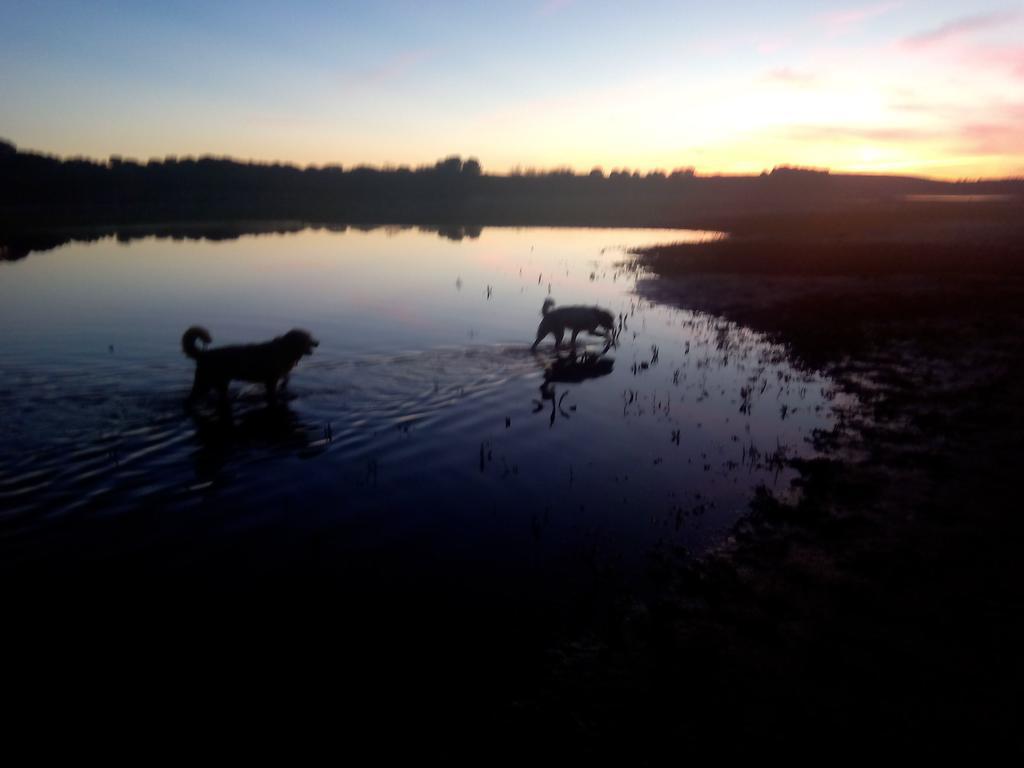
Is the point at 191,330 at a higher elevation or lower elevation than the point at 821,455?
higher

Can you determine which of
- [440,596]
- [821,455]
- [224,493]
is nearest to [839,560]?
[821,455]

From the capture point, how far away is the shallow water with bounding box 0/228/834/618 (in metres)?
8.23

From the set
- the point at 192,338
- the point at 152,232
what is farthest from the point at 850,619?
the point at 152,232

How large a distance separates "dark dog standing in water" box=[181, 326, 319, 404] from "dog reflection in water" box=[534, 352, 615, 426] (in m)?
5.96

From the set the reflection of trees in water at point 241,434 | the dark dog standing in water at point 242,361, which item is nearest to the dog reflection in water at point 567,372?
the reflection of trees in water at point 241,434

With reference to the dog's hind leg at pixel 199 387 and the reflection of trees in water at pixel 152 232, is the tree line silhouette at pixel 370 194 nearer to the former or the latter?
the reflection of trees in water at pixel 152 232

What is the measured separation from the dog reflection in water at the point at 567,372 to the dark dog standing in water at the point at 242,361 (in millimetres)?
5964

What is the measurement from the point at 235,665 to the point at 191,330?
30.0 ft

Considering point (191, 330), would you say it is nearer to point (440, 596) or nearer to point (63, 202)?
point (440, 596)

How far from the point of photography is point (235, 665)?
5953 mm

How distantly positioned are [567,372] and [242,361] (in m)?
8.51

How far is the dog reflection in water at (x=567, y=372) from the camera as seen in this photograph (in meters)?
14.4

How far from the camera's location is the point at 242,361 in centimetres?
1368

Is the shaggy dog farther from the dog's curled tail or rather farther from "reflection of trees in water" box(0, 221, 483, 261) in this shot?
"reflection of trees in water" box(0, 221, 483, 261)
